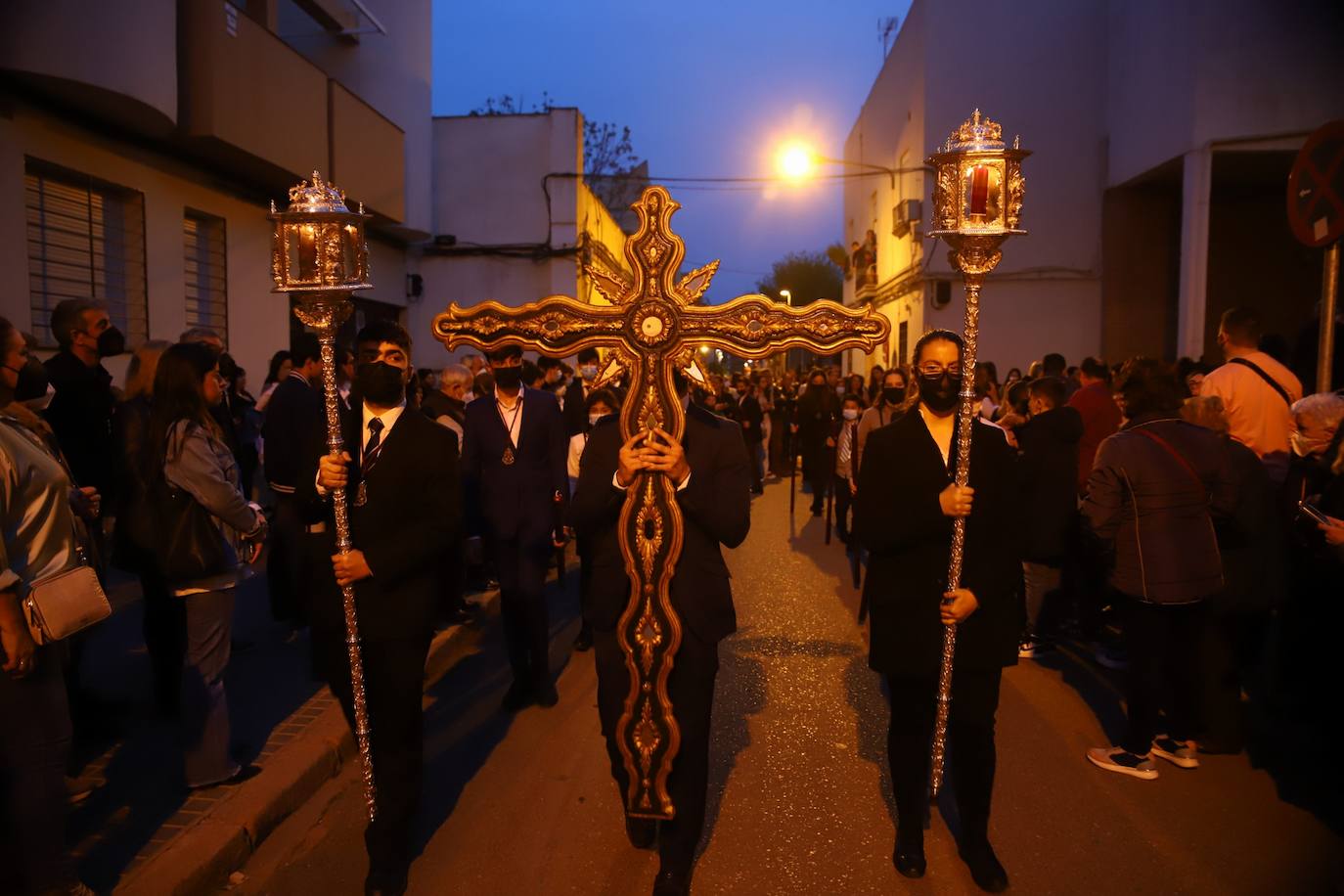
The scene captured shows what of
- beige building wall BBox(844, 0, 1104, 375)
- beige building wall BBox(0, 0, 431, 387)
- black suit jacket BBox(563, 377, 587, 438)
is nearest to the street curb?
black suit jacket BBox(563, 377, 587, 438)

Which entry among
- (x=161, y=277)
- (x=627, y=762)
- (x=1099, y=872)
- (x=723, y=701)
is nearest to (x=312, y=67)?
(x=161, y=277)

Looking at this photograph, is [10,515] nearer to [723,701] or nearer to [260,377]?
[723,701]

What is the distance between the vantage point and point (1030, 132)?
21641mm

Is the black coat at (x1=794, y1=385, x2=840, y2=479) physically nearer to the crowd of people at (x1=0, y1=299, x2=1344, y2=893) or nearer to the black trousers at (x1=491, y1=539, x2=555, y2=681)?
the crowd of people at (x1=0, y1=299, x2=1344, y2=893)

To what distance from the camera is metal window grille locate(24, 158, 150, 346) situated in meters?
9.96

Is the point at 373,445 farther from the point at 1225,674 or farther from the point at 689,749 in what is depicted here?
the point at 1225,674

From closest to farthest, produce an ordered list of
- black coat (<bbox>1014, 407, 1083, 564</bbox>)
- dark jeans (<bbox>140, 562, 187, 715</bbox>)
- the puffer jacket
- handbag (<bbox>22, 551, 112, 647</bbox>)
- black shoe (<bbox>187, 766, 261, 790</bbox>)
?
handbag (<bbox>22, 551, 112, 647</bbox>) → black shoe (<bbox>187, 766, 261, 790</bbox>) → the puffer jacket → dark jeans (<bbox>140, 562, 187, 715</bbox>) → black coat (<bbox>1014, 407, 1083, 564</bbox>)

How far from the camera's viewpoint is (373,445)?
414 cm

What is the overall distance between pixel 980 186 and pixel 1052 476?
3624 mm

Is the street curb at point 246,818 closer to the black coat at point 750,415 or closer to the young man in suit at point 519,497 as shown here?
the young man in suit at point 519,497

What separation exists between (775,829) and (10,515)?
128 inches

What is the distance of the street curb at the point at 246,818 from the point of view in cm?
389

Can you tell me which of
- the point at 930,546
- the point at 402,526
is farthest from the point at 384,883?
the point at 930,546

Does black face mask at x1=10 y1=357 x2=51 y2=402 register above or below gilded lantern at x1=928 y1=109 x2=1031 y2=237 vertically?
below
